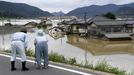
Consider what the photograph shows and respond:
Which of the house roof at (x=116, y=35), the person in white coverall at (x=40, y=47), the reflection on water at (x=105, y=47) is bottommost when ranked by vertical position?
the reflection on water at (x=105, y=47)

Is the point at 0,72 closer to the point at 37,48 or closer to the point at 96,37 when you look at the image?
the point at 37,48

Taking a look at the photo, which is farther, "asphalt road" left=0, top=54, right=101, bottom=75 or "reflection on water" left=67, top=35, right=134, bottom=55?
"reflection on water" left=67, top=35, right=134, bottom=55

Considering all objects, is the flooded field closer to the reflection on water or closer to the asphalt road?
the reflection on water

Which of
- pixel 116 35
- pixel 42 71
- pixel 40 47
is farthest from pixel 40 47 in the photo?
pixel 116 35

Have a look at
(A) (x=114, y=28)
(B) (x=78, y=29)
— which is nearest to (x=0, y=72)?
(A) (x=114, y=28)

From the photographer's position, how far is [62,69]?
8.36m

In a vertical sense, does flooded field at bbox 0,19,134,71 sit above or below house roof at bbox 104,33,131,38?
below

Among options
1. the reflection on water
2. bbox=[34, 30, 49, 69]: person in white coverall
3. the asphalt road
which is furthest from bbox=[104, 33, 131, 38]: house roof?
bbox=[34, 30, 49, 69]: person in white coverall

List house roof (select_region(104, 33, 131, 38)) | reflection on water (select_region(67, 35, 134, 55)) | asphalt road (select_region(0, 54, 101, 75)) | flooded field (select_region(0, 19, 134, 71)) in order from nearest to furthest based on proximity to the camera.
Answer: asphalt road (select_region(0, 54, 101, 75)), flooded field (select_region(0, 19, 134, 71)), reflection on water (select_region(67, 35, 134, 55)), house roof (select_region(104, 33, 131, 38))

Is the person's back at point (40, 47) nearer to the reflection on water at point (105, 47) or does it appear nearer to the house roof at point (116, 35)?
the reflection on water at point (105, 47)

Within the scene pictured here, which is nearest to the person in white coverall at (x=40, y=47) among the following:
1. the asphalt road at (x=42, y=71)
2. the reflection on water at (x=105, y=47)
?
the asphalt road at (x=42, y=71)

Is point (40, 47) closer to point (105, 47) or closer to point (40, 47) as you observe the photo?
point (40, 47)

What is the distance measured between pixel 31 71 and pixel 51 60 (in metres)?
2.09

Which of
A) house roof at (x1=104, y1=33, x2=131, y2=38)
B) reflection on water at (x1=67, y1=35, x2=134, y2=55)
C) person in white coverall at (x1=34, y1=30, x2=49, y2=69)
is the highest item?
person in white coverall at (x1=34, y1=30, x2=49, y2=69)
